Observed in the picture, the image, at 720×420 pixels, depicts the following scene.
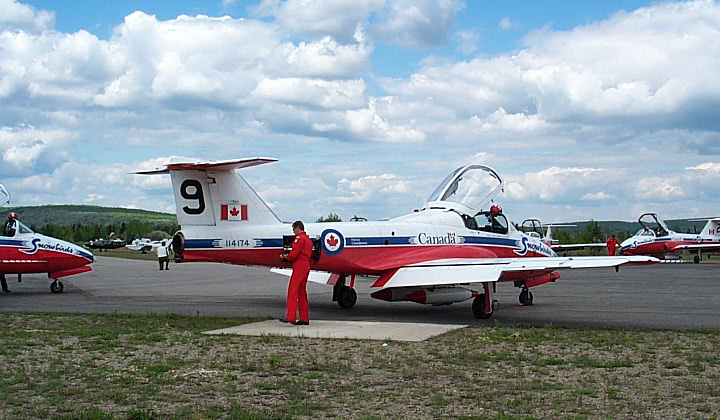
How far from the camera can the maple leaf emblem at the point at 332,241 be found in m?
15.0

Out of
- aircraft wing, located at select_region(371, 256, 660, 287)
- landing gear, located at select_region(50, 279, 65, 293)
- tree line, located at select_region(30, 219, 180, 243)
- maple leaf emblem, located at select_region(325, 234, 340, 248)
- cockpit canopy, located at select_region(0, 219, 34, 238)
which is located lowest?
landing gear, located at select_region(50, 279, 65, 293)

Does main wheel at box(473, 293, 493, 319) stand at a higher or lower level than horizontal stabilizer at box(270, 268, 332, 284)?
lower

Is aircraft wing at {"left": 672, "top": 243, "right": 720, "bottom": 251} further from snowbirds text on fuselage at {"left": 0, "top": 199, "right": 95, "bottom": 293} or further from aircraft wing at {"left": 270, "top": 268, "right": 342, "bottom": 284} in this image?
snowbirds text on fuselage at {"left": 0, "top": 199, "right": 95, "bottom": 293}

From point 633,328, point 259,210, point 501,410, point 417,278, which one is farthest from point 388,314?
point 501,410

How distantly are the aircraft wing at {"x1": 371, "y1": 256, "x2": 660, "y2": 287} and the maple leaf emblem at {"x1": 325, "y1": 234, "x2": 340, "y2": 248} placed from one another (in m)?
1.23

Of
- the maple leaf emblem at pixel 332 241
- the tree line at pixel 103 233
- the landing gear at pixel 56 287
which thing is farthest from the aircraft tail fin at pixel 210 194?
the tree line at pixel 103 233

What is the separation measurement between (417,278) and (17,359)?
25.0ft

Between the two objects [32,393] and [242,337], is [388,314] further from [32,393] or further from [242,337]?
[32,393]

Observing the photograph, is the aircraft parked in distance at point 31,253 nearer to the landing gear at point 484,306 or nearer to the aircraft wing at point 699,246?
the landing gear at point 484,306

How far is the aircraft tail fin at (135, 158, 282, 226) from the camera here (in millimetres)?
14227

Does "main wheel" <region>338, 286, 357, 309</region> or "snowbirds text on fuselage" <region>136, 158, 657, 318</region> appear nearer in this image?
"snowbirds text on fuselage" <region>136, 158, 657, 318</region>

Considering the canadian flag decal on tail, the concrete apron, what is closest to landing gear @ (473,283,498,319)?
the concrete apron

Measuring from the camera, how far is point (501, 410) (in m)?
6.51

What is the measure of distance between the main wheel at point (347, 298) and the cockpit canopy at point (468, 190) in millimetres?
3014
